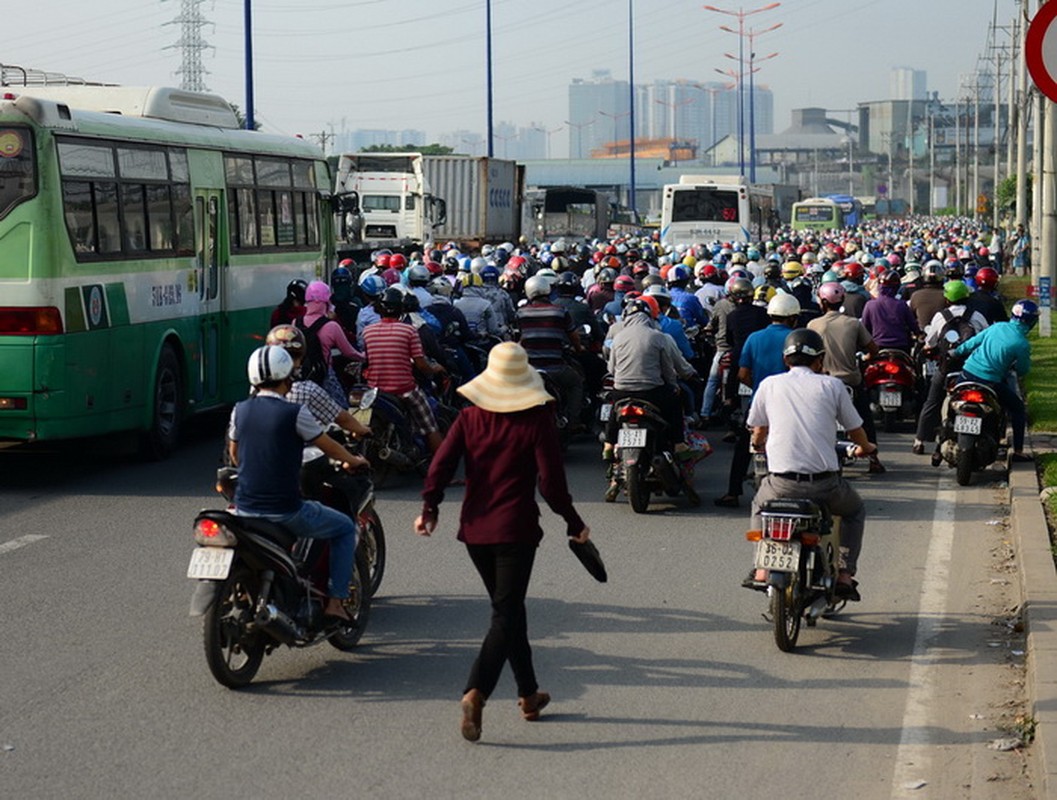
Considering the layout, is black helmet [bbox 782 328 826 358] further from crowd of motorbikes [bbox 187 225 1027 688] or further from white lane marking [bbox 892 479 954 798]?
white lane marking [bbox 892 479 954 798]

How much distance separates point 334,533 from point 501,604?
55.1 inches

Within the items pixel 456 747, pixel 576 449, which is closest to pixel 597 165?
pixel 576 449

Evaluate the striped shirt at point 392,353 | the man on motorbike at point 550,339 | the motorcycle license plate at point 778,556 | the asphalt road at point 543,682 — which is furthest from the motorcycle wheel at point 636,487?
the motorcycle license plate at point 778,556

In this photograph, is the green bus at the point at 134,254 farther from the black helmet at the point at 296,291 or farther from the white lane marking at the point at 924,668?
the white lane marking at the point at 924,668

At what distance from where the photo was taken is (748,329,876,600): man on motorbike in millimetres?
9023

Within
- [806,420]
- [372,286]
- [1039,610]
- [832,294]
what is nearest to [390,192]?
[372,286]

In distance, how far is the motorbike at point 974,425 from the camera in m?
14.4

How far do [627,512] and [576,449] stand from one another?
383 centimetres

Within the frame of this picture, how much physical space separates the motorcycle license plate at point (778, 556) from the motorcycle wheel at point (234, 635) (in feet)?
7.82

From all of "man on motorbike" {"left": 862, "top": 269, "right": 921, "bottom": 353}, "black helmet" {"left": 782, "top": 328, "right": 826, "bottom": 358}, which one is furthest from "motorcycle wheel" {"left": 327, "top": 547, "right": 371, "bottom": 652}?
"man on motorbike" {"left": 862, "top": 269, "right": 921, "bottom": 353}

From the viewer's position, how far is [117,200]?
15.1m

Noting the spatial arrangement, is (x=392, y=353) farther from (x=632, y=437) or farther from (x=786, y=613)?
(x=786, y=613)

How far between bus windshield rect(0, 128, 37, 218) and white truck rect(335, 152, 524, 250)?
104ft

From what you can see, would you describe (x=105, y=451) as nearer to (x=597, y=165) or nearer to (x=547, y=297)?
(x=547, y=297)
